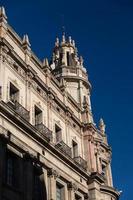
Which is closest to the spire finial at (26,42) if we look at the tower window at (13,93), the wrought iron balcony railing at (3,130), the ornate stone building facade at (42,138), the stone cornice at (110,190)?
the ornate stone building facade at (42,138)

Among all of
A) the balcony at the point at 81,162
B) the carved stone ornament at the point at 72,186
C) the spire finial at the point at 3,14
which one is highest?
the spire finial at the point at 3,14

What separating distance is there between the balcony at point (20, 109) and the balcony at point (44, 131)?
1.56 meters

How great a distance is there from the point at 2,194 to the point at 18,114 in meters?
5.69

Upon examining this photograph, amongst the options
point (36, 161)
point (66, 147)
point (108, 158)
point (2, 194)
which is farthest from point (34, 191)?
point (108, 158)

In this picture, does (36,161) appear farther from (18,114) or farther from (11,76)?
(11,76)

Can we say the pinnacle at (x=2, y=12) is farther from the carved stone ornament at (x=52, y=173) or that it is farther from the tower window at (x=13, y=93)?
the carved stone ornament at (x=52, y=173)

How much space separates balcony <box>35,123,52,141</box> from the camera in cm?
3242

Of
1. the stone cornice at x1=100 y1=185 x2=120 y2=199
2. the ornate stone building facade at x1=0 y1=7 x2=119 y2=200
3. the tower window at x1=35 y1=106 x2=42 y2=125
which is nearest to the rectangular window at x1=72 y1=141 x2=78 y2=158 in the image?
the ornate stone building facade at x1=0 y1=7 x2=119 y2=200

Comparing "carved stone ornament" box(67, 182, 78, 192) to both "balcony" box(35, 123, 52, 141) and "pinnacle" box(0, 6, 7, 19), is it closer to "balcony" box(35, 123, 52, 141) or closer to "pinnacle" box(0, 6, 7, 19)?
"balcony" box(35, 123, 52, 141)

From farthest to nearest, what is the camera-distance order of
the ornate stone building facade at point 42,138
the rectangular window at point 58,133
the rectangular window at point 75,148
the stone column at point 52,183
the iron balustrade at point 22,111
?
the rectangular window at point 75,148, the rectangular window at point 58,133, the stone column at point 52,183, the iron balustrade at point 22,111, the ornate stone building facade at point 42,138

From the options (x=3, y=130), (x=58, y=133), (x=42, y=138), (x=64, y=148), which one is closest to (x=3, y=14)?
(x=42, y=138)

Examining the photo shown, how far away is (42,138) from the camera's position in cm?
3203

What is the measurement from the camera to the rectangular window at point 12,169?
2819 centimetres

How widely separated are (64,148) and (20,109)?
659 cm
